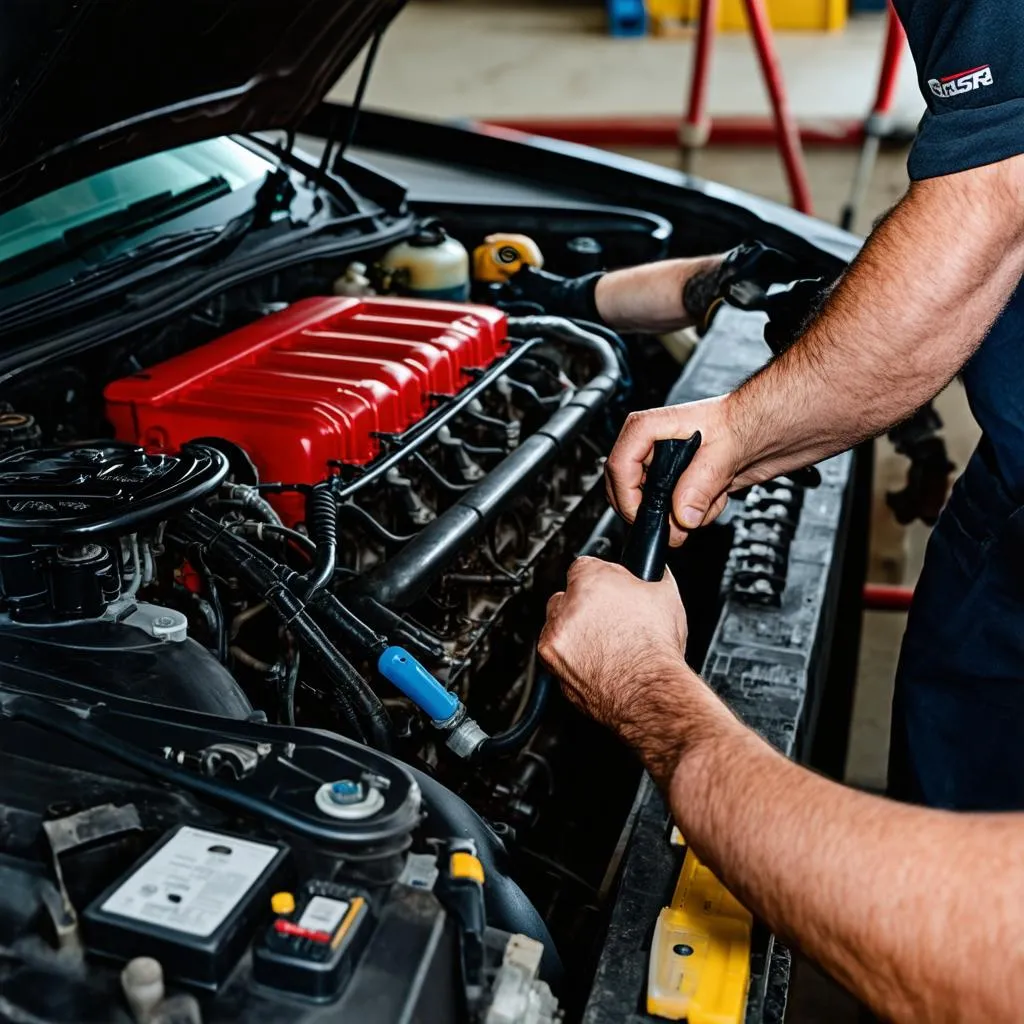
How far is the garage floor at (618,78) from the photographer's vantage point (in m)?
6.02

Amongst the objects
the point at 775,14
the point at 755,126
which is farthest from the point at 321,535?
the point at 775,14

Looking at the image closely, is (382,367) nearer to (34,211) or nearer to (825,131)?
(34,211)

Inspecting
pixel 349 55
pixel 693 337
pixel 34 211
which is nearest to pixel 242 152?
pixel 349 55

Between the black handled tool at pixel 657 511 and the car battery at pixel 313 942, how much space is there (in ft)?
1.45

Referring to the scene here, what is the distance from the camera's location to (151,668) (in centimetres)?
106

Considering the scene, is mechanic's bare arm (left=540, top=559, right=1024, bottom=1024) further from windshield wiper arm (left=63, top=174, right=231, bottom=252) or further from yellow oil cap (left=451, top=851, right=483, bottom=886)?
windshield wiper arm (left=63, top=174, right=231, bottom=252)

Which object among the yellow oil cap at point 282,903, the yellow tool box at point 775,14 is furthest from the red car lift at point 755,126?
the yellow oil cap at point 282,903

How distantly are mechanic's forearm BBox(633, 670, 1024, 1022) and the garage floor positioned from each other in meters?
3.15

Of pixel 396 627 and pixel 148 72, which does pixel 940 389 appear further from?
pixel 148 72

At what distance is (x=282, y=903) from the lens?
2.54 ft

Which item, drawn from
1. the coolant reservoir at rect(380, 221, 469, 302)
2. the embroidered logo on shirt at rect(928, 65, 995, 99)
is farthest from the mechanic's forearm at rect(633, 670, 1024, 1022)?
the coolant reservoir at rect(380, 221, 469, 302)

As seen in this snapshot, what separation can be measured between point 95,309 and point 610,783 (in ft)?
2.94

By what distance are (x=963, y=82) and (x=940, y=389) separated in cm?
32

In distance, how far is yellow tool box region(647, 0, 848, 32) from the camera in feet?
25.9
